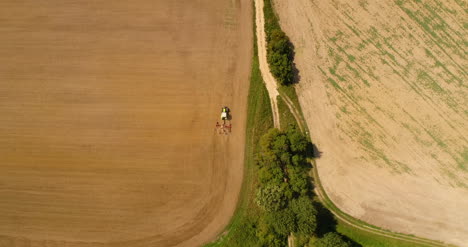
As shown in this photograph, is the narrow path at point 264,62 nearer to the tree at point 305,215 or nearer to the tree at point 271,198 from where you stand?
the tree at point 271,198

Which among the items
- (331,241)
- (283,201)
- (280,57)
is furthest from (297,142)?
(331,241)

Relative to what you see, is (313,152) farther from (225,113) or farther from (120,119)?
(120,119)

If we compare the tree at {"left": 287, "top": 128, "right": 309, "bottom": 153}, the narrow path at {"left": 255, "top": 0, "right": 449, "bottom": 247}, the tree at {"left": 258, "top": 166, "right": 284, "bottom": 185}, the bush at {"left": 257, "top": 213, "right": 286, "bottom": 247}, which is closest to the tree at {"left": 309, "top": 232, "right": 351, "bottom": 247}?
the narrow path at {"left": 255, "top": 0, "right": 449, "bottom": 247}

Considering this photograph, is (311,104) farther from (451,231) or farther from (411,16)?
(451,231)

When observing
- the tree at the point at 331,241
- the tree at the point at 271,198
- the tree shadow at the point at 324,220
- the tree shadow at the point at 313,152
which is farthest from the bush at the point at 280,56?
the tree at the point at 331,241

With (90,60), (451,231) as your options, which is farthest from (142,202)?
(451,231)

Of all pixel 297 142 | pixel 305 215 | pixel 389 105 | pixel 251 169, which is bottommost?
pixel 305 215

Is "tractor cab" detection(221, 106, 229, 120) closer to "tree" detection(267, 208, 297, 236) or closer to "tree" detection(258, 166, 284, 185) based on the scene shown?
"tree" detection(258, 166, 284, 185)

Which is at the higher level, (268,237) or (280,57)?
(280,57)
